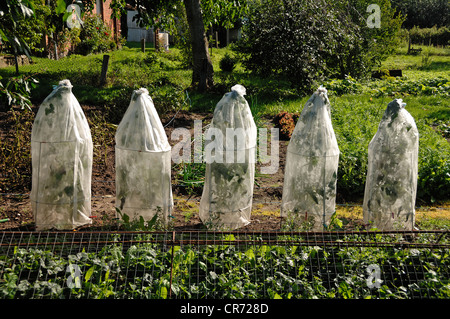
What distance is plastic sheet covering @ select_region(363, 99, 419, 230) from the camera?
475 centimetres

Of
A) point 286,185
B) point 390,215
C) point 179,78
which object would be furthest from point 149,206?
point 179,78

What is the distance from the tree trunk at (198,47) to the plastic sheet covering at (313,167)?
683 cm

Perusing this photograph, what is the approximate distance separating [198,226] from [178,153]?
91.8 inches

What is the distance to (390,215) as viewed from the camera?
15.9 feet

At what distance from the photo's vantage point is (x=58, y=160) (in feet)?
15.8

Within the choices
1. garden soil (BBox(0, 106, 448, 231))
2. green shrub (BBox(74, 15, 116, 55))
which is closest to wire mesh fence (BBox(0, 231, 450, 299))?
garden soil (BBox(0, 106, 448, 231))

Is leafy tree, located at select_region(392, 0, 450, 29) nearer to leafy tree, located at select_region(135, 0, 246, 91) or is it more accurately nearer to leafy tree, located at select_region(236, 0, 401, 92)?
→ leafy tree, located at select_region(236, 0, 401, 92)

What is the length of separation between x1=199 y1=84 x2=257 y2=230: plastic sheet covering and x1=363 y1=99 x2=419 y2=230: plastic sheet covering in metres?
1.27

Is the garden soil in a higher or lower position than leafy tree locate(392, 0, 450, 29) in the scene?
lower

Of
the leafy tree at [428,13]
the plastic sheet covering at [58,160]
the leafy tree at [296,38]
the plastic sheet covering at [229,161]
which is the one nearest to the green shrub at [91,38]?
the leafy tree at [296,38]

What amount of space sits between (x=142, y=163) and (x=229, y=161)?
2.87 feet

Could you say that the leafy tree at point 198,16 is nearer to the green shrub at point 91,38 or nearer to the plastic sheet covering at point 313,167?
the green shrub at point 91,38

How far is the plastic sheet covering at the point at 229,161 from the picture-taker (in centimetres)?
490

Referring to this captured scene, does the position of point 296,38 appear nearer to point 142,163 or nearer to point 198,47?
point 198,47
